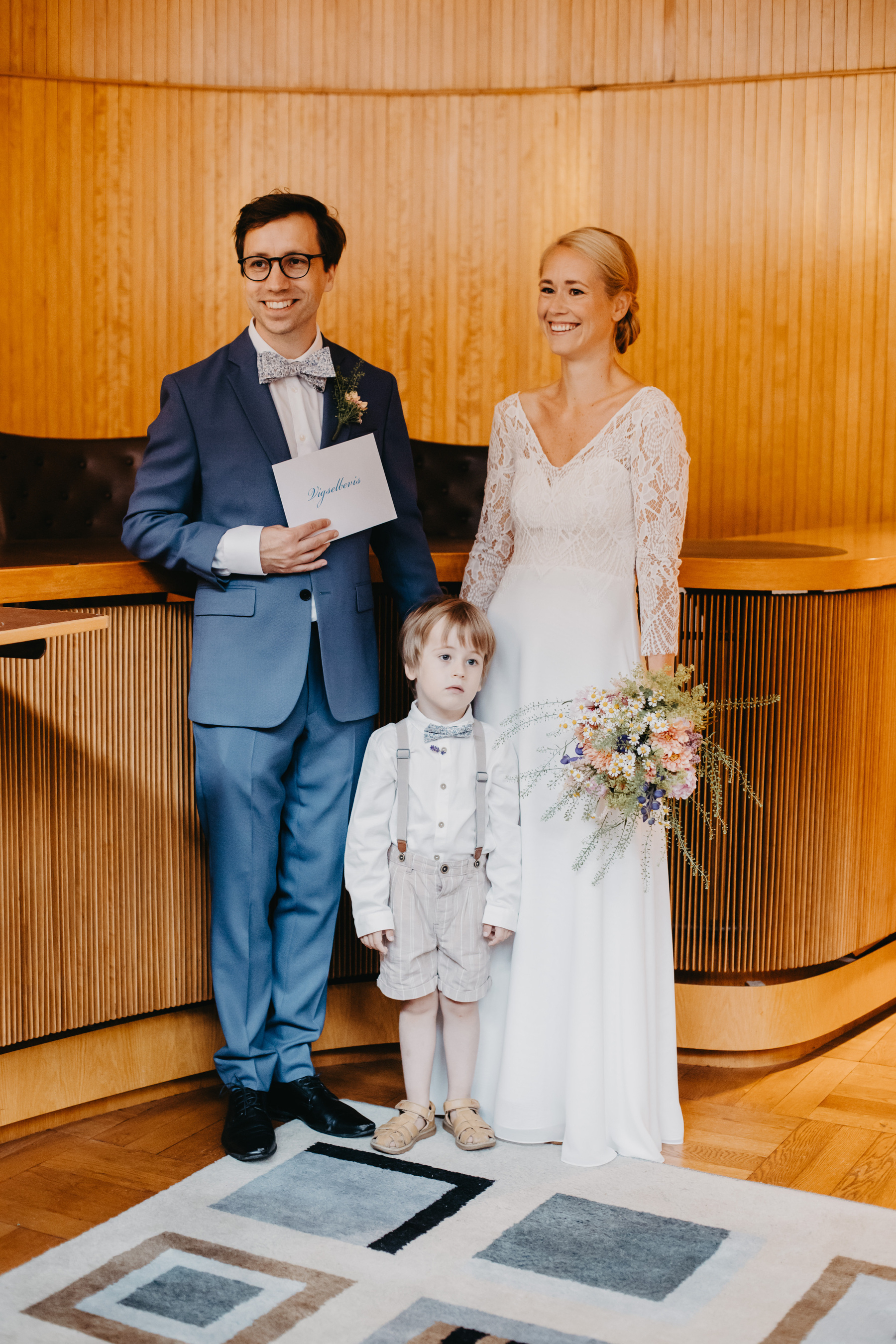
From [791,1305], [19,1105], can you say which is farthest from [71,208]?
[791,1305]

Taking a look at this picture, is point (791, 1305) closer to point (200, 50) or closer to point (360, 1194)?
point (360, 1194)

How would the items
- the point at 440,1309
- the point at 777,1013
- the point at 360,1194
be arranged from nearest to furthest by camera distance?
the point at 440,1309
the point at 360,1194
the point at 777,1013

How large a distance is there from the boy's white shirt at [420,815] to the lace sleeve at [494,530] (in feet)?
1.29

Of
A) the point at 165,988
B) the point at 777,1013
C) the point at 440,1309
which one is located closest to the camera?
the point at 440,1309

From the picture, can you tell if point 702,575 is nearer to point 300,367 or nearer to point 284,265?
point 300,367

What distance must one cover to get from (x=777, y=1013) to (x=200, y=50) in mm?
5549

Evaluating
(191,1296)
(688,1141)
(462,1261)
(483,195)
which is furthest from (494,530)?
(483,195)

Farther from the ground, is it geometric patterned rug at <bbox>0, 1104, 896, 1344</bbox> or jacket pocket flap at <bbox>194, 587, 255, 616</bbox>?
jacket pocket flap at <bbox>194, 587, 255, 616</bbox>

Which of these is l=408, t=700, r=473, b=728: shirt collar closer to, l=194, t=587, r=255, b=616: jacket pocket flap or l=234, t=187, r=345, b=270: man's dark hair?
l=194, t=587, r=255, b=616: jacket pocket flap

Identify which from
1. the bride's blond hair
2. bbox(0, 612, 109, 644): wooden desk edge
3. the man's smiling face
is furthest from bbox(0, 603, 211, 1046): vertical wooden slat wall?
the bride's blond hair

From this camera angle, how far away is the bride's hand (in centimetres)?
292

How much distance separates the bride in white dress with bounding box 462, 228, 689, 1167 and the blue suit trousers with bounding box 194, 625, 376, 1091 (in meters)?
0.40

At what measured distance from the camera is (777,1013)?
356 centimetres

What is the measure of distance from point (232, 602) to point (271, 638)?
0.11 meters
